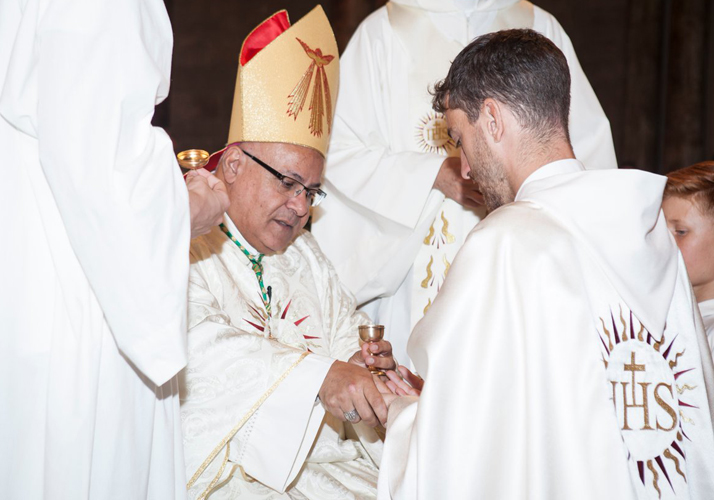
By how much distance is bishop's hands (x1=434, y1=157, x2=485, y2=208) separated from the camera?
3904mm

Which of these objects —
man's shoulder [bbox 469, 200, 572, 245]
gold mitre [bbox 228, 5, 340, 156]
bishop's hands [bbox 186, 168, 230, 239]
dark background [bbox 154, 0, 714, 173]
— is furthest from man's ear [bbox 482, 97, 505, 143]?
dark background [bbox 154, 0, 714, 173]

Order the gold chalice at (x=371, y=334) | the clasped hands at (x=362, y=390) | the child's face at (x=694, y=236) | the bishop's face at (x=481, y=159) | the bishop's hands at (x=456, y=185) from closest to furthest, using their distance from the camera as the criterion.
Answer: the bishop's face at (x=481, y=159), the clasped hands at (x=362, y=390), the gold chalice at (x=371, y=334), the child's face at (x=694, y=236), the bishop's hands at (x=456, y=185)

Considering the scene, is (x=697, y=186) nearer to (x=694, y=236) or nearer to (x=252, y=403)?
(x=694, y=236)

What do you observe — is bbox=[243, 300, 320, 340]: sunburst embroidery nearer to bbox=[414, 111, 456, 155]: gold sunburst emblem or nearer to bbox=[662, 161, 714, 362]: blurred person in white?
bbox=[414, 111, 456, 155]: gold sunburst emblem

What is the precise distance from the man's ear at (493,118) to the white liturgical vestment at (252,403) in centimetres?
106

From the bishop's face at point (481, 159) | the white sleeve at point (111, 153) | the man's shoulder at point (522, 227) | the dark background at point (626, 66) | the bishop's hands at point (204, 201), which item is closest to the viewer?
the white sleeve at point (111, 153)

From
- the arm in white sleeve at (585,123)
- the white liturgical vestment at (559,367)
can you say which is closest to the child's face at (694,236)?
the arm in white sleeve at (585,123)

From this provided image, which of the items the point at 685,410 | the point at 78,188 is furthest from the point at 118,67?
the point at 685,410

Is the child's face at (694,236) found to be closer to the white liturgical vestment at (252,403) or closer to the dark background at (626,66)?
the white liturgical vestment at (252,403)

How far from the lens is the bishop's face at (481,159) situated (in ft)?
8.35

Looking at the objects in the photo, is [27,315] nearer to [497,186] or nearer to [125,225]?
[125,225]

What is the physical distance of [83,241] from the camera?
204cm

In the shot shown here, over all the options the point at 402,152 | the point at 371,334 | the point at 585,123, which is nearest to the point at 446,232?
the point at 402,152

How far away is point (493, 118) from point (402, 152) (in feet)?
5.38
